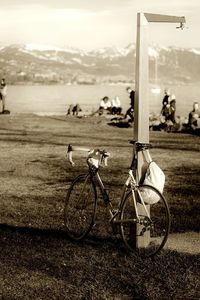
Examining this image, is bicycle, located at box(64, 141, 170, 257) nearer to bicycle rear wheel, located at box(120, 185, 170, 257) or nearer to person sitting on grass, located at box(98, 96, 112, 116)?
bicycle rear wheel, located at box(120, 185, 170, 257)

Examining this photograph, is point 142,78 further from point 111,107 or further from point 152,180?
point 111,107

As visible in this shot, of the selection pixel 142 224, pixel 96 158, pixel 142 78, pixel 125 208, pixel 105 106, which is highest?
pixel 142 78

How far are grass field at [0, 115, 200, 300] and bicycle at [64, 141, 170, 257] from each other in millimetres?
167

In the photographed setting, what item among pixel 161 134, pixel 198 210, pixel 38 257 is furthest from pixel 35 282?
Answer: pixel 161 134

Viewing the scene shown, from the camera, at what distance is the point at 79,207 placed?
6.79 meters

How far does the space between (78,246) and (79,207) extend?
506 mm

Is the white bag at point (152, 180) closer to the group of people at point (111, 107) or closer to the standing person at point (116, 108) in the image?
the group of people at point (111, 107)

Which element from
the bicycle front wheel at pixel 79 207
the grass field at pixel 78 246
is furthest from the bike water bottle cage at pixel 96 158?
the grass field at pixel 78 246

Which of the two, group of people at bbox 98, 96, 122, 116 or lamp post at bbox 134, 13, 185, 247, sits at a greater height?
lamp post at bbox 134, 13, 185, 247

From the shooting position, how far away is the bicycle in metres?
5.91

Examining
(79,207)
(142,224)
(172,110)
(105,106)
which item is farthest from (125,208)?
(105,106)

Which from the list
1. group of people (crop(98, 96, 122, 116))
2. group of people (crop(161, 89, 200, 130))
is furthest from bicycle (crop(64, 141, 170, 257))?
group of people (crop(98, 96, 122, 116))

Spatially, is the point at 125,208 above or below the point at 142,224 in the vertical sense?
above

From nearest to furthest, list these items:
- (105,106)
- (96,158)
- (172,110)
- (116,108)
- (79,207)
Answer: (96,158) < (79,207) < (172,110) < (116,108) < (105,106)
